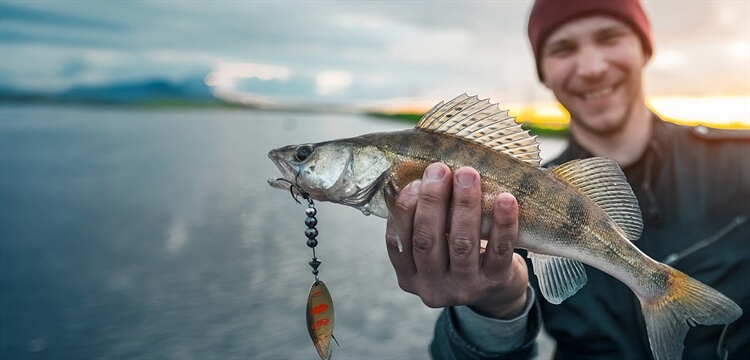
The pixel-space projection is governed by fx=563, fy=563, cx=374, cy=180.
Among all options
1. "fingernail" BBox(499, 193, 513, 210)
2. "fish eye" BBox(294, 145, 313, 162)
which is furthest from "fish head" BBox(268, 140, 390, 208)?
"fingernail" BBox(499, 193, 513, 210)

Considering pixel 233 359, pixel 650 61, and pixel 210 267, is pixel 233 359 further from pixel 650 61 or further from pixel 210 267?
pixel 650 61

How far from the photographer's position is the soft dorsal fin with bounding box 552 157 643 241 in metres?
3.16

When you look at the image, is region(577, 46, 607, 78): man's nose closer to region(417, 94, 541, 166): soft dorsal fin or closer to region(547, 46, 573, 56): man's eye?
region(547, 46, 573, 56): man's eye

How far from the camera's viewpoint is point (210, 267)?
10.4m

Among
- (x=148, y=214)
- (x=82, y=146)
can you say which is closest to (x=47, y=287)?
(x=148, y=214)

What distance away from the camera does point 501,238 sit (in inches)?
118

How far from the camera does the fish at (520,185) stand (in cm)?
300

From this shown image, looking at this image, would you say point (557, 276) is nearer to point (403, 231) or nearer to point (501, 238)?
point (501, 238)

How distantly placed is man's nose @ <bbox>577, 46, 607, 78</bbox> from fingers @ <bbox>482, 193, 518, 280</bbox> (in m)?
2.77

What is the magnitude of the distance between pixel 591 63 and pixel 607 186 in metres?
2.42

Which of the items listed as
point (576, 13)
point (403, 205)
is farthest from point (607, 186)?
point (576, 13)

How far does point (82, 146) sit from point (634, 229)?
40.8 metres

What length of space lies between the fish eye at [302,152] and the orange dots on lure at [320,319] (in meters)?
0.69

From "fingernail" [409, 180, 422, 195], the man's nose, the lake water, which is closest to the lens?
"fingernail" [409, 180, 422, 195]
